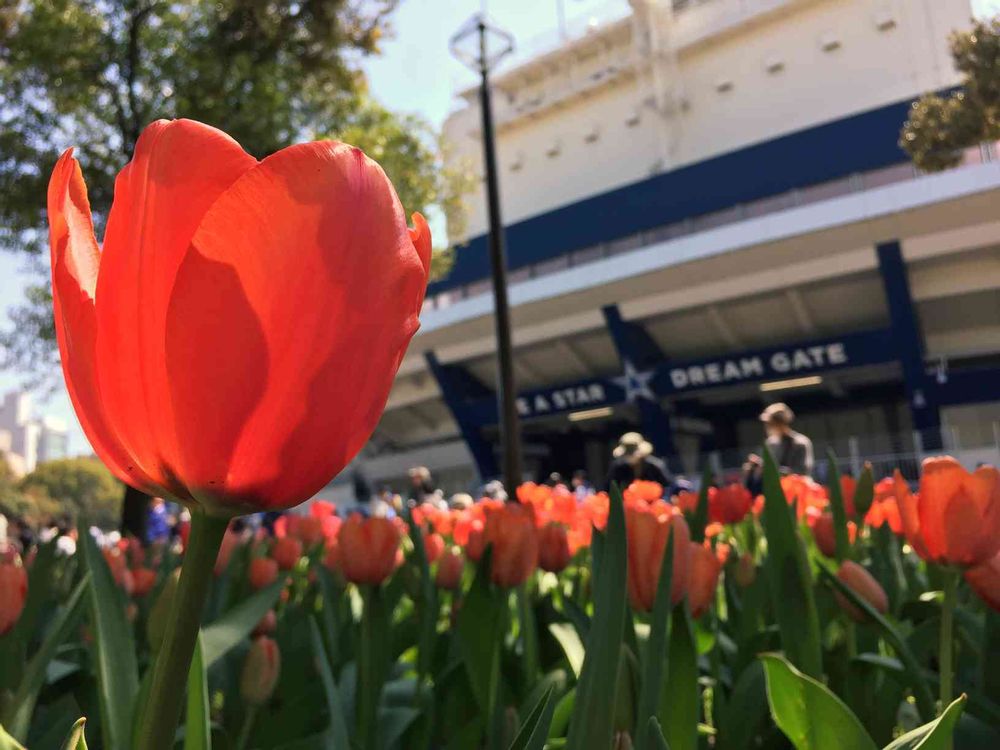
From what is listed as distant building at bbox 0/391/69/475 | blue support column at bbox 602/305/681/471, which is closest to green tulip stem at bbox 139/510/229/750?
blue support column at bbox 602/305/681/471

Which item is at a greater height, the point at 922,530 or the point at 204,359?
the point at 204,359

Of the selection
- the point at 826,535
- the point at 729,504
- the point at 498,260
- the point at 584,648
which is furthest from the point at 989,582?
the point at 498,260

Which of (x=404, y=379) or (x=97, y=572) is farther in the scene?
(x=404, y=379)

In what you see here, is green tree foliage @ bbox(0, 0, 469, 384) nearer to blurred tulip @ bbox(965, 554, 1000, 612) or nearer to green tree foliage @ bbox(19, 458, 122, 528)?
blurred tulip @ bbox(965, 554, 1000, 612)

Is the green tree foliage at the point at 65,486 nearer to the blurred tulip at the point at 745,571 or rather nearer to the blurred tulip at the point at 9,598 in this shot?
the blurred tulip at the point at 9,598

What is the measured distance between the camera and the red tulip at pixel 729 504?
6.62 ft

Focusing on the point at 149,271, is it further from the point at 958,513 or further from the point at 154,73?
the point at 154,73

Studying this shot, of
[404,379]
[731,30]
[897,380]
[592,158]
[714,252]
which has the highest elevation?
[731,30]

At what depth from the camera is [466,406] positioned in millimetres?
24781

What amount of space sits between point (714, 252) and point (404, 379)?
13704mm

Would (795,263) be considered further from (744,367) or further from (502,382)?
(502,382)

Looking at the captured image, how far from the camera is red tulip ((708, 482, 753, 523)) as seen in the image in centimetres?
202

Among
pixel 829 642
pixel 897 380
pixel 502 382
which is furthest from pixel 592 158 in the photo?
pixel 829 642

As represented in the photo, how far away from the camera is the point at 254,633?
4.18 feet
